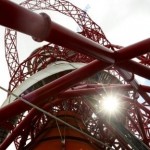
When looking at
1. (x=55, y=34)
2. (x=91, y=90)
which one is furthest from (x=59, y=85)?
(x=91, y=90)

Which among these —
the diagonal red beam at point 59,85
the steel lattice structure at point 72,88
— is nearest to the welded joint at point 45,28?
the steel lattice structure at point 72,88

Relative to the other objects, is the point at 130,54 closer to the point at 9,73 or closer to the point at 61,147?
the point at 61,147

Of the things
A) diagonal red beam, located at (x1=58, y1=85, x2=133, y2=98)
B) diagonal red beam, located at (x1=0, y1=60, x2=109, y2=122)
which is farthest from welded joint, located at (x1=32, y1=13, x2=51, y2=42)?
diagonal red beam, located at (x1=58, y1=85, x2=133, y2=98)

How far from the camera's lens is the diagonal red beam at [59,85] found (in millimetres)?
7289

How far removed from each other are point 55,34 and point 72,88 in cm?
897

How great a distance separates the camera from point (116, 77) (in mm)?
18594

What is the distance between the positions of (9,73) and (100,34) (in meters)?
7.60

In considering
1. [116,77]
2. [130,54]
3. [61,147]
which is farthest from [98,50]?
[116,77]

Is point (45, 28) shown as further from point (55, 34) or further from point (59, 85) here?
point (59, 85)

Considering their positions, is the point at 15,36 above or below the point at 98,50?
above

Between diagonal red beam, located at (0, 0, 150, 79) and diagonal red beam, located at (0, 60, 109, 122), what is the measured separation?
597 mm

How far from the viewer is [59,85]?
27.1ft

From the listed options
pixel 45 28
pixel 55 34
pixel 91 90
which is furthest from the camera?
pixel 91 90

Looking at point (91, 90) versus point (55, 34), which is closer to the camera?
point (55, 34)
